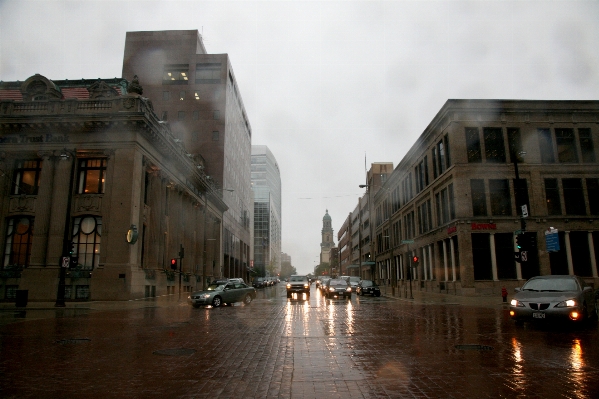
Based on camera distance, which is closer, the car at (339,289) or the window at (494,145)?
the car at (339,289)

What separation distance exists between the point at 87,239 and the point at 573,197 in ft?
138

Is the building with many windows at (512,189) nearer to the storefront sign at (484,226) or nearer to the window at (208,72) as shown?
the storefront sign at (484,226)

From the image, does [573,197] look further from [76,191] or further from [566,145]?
[76,191]

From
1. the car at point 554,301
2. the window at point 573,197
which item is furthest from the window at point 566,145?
the car at point 554,301

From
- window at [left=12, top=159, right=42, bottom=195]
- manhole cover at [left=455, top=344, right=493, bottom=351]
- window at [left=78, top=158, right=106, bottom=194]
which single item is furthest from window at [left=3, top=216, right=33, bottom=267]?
manhole cover at [left=455, top=344, right=493, bottom=351]

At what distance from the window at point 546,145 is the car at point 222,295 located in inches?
1171

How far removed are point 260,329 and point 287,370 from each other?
246 inches

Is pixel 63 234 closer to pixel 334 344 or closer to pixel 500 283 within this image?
pixel 334 344

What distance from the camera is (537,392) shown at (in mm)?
5758

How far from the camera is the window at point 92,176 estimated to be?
32.7 metres

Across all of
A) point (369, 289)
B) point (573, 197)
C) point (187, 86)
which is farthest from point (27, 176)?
point (573, 197)

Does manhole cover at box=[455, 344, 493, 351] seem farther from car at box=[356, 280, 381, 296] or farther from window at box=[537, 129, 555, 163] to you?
window at box=[537, 129, 555, 163]

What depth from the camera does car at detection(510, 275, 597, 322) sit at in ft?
39.5

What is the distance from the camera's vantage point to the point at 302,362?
26.3 feet
